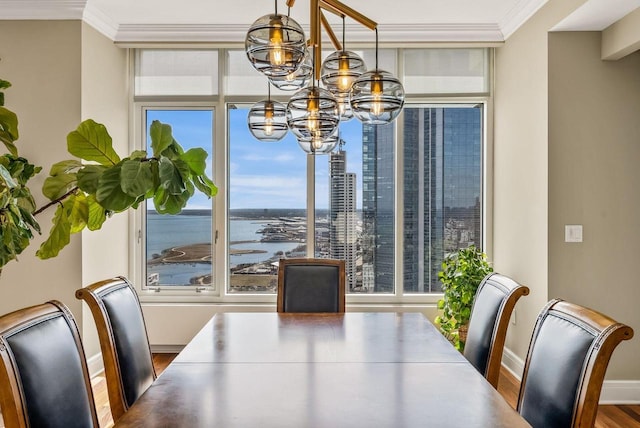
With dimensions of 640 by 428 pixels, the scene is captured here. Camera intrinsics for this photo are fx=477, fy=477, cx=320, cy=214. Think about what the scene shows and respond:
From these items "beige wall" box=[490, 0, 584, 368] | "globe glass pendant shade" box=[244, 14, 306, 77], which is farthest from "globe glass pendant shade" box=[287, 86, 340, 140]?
"beige wall" box=[490, 0, 584, 368]

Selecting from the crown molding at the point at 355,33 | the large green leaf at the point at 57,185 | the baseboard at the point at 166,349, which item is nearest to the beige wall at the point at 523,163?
the crown molding at the point at 355,33

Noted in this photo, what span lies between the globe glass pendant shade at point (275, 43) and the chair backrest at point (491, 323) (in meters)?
1.24

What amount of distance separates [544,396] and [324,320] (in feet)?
3.79

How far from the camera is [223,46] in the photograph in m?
3.82

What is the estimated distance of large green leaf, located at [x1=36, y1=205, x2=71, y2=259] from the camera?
120 centimetres

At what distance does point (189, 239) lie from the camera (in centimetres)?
414

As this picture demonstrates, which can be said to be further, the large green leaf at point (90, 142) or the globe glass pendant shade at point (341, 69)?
the globe glass pendant shade at point (341, 69)

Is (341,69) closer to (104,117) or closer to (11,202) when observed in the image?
(11,202)

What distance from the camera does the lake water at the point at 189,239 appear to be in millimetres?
4137

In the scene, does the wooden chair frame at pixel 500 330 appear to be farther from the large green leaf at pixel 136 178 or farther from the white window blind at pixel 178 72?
the white window blind at pixel 178 72

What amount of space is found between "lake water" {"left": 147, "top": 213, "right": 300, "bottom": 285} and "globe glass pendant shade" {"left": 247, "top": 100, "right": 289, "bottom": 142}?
1991mm

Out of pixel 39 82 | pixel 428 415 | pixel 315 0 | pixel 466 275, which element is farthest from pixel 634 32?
pixel 39 82

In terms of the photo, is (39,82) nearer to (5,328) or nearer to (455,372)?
(5,328)

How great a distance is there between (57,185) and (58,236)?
0.43 ft
